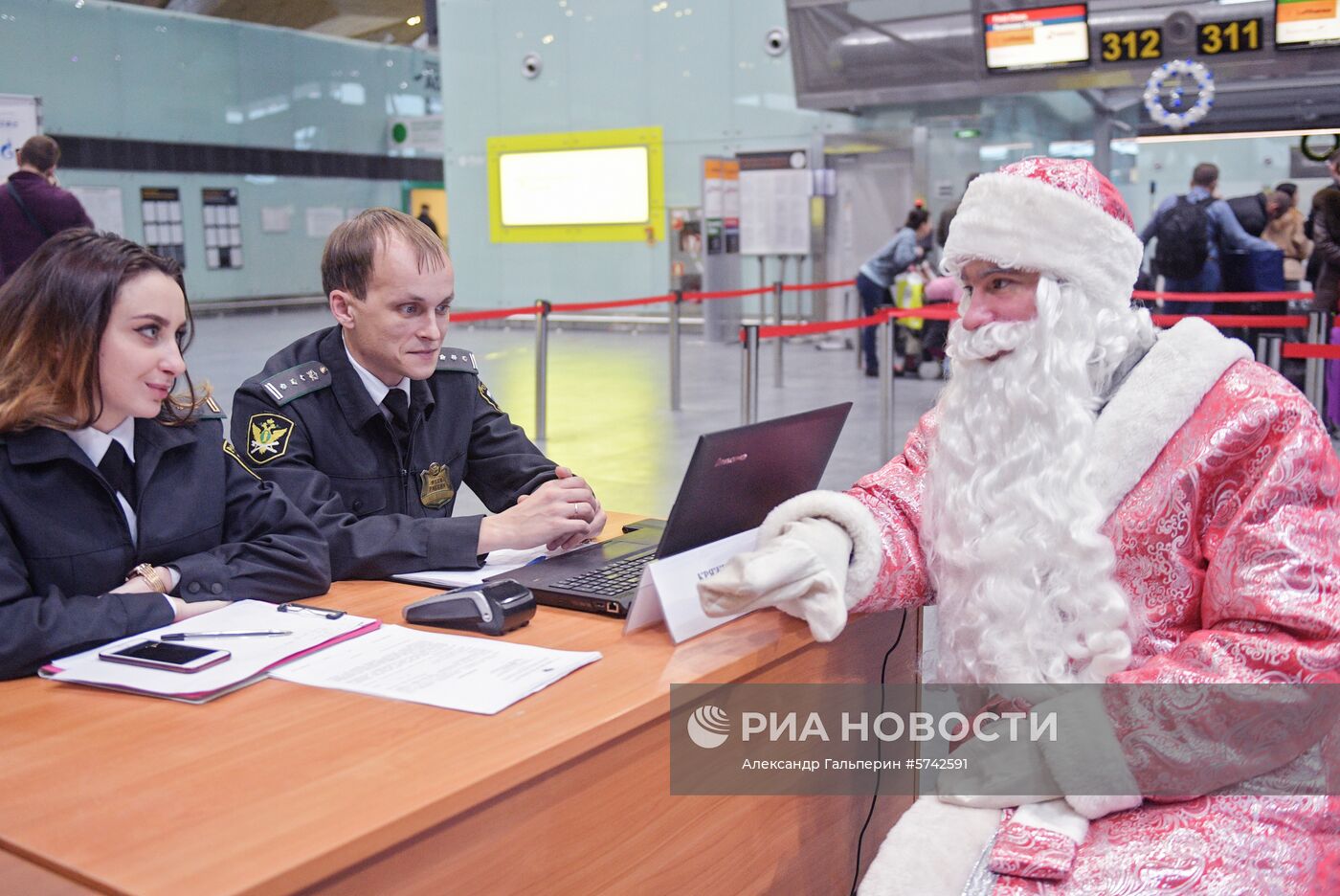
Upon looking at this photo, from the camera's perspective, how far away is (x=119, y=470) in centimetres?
175

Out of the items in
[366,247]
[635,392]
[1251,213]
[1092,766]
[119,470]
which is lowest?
[635,392]

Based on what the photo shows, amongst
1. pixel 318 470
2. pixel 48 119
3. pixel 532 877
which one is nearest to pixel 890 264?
pixel 48 119

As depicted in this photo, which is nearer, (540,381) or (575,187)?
(540,381)

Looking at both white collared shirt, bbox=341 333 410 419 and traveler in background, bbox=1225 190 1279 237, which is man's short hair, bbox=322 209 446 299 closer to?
white collared shirt, bbox=341 333 410 419

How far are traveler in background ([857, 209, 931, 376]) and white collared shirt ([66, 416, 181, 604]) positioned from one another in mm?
8885

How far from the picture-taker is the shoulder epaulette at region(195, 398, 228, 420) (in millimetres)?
1898

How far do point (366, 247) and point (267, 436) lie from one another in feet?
1.33

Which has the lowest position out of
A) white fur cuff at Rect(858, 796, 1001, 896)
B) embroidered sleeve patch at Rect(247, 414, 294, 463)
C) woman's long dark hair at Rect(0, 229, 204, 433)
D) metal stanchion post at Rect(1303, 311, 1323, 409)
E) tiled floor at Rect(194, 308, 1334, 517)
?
tiled floor at Rect(194, 308, 1334, 517)

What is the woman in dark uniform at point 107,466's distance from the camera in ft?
5.34

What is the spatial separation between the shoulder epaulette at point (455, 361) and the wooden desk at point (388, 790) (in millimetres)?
957

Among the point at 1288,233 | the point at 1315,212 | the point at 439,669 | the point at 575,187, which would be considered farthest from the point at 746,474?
the point at 575,187

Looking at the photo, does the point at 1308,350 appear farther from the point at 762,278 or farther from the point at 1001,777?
the point at 762,278

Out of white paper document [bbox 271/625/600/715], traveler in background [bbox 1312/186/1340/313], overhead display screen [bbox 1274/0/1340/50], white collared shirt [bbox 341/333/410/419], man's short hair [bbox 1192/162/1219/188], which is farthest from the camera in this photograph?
overhead display screen [bbox 1274/0/1340/50]

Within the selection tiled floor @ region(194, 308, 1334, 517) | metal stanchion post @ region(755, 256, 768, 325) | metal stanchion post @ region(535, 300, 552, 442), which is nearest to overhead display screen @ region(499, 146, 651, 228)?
tiled floor @ region(194, 308, 1334, 517)
